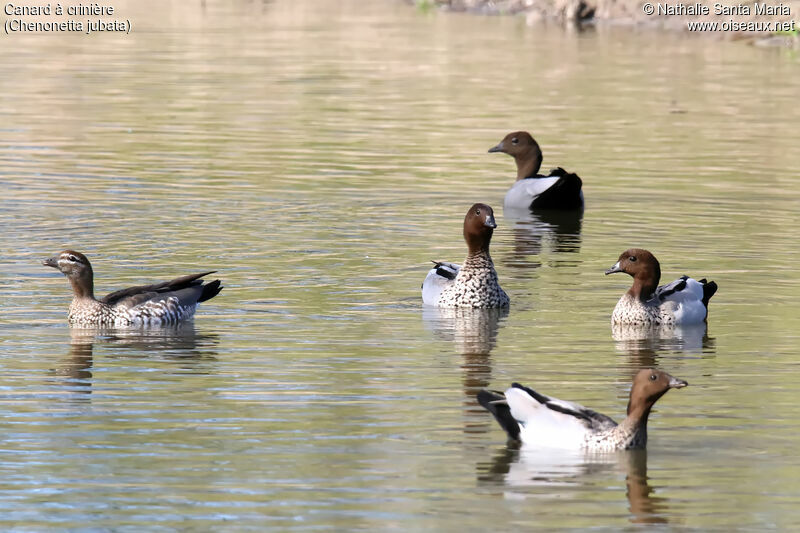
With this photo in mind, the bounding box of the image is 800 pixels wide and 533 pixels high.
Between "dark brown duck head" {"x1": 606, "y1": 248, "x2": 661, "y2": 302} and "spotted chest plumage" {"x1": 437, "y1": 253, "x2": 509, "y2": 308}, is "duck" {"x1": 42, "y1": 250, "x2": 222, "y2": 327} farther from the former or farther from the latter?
"dark brown duck head" {"x1": 606, "y1": 248, "x2": 661, "y2": 302}

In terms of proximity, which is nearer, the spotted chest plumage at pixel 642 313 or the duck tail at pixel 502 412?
the duck tail at pixel 502 412

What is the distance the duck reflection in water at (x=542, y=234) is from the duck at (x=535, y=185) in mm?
143

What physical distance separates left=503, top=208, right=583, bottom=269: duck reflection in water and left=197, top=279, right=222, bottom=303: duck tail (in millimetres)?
4955

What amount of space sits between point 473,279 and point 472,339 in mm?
1597

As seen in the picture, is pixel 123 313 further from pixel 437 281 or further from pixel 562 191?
pixel 562 191

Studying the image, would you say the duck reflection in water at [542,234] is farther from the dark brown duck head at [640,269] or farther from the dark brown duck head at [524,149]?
the dark brown duck head at [640,269]

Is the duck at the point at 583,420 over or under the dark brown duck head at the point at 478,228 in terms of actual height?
under

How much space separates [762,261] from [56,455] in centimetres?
1156

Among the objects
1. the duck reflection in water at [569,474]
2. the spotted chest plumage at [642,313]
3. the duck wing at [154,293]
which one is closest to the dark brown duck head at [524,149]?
the spotted chest plumage at [642,313]

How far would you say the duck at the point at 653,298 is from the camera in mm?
16844

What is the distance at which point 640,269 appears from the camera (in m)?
17.1

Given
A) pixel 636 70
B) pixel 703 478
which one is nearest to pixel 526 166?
pixel 703 478

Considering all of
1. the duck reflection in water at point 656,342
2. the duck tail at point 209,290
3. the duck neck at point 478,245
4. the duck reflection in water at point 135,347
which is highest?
Result: the duck neck at point 478,245

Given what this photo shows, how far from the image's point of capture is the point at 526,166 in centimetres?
2864
